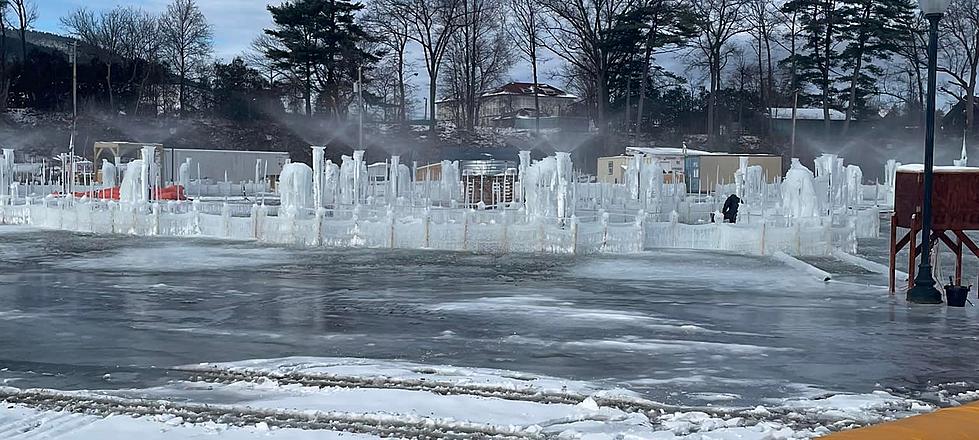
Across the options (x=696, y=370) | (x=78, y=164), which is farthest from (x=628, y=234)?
(x=78, y=164)

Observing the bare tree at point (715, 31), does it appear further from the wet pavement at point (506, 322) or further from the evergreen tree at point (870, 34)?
the wet pavement at point (506, 322)

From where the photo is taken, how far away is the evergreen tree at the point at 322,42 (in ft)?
212

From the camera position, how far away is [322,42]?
2621 inches

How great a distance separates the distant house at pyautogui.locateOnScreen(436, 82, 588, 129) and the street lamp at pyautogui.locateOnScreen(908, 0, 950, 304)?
63.0 meters

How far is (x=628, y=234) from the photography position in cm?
2116

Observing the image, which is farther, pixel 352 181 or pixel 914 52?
pixel 914 52

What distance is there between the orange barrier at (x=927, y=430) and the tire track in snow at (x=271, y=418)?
2.26 meters

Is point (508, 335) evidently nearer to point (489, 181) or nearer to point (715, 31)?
point (489, 181)

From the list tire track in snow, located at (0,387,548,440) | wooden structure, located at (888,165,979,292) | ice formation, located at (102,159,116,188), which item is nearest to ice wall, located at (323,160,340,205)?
ice formation, located at (102,159,116,188)

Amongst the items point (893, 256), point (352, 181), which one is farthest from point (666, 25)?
point (893, 256)

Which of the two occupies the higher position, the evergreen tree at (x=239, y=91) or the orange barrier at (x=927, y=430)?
the evergreen tree at (x=239, y=91)

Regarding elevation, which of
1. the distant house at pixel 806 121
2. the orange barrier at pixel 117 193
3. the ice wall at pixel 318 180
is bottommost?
the orange barrier at pixel 117 193

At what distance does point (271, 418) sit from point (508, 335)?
4020mm

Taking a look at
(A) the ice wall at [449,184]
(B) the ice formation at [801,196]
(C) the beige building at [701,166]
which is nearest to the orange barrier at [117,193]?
(A) the ice wall at [449,184]
